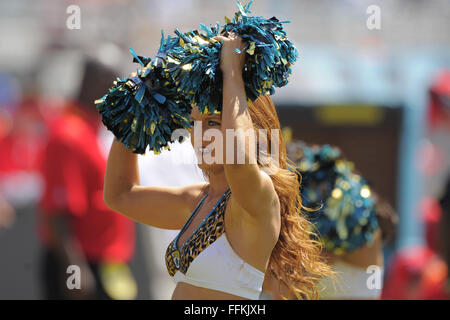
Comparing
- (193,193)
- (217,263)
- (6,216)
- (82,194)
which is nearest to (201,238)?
(217,263)

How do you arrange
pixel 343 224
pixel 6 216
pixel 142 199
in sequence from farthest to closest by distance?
pixel 6 216, pixel 343 224, pixel 142 199

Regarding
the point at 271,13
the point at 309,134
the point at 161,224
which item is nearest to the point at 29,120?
the point at 271,13

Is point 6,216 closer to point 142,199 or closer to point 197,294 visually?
point 142,199

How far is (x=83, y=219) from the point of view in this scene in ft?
13.4

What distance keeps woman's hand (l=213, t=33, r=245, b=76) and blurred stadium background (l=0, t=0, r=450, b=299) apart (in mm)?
2219

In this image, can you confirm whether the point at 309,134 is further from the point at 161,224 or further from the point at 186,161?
the point at 161,224

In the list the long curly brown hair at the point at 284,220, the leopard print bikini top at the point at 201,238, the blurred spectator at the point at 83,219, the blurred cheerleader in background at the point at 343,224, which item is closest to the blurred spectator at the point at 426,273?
the blurred cheerleader in background at the point at 343,224

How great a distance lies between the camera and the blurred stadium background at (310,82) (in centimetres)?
628

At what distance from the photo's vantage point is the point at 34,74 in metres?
9.28

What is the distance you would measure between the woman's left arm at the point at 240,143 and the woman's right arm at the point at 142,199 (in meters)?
0.51

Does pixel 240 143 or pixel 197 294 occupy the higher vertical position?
pixel 240 143

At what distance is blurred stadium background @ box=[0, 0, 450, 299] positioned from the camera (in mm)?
6281

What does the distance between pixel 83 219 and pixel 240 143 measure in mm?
2273

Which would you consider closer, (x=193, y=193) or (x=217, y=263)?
(x=217, y=263)
